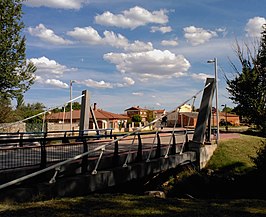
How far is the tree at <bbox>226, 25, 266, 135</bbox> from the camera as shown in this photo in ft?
37.5

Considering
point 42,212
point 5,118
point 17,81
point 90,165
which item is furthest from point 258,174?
point 5,118

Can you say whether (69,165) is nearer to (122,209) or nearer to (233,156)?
(122,209)

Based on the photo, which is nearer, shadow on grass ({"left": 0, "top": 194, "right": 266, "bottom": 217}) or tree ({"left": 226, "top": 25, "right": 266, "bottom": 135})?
shadow on grass ({"left": 0, "top": 194, "right": 266, "bottom": 217})

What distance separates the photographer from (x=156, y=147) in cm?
1523

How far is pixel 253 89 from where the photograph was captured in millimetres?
11938

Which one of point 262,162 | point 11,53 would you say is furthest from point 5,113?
point 262,162

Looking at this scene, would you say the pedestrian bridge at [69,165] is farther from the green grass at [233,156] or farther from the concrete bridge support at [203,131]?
the green grass at [233,156]

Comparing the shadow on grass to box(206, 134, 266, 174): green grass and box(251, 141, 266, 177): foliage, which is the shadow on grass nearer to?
box(251, 141, 266, 177): foliage

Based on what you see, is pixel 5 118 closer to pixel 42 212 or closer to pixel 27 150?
pixel 27 150

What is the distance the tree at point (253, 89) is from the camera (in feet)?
37.5

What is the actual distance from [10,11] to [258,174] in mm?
17854

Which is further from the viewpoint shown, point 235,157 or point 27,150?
point 235,157

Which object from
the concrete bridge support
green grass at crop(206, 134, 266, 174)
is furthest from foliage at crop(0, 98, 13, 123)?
green grass at crop(206, 134, 266, 174)

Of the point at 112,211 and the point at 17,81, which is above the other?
the point at 17,81
